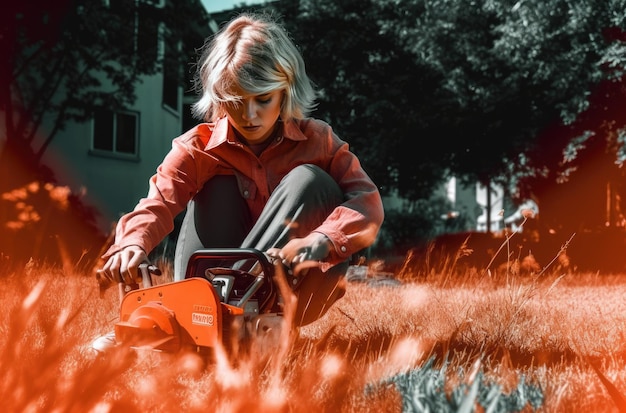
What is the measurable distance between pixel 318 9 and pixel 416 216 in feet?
23.0

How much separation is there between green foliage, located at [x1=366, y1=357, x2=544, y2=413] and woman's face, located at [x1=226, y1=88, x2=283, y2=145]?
100 cm

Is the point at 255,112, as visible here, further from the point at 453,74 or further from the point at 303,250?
the point at 453,74

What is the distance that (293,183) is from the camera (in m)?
2.16

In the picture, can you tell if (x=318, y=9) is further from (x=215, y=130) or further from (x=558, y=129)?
(x=215, y=130)

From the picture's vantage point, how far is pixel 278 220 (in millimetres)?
2156

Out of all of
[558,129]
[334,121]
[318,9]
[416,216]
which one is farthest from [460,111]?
[416,216]

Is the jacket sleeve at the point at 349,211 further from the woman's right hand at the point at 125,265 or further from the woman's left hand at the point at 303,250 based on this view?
the woman's right hand at the point at 125,265

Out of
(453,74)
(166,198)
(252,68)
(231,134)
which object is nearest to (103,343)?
(166,198)

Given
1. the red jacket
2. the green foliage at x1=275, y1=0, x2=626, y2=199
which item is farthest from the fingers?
the green foliage at x1=275, y1=0, x2=626, y2=199

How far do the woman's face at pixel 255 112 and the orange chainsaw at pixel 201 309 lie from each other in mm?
512

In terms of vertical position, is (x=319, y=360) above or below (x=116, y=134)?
below

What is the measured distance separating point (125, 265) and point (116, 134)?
12.7m

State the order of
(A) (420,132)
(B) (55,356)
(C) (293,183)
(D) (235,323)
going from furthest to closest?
(A) (420,132) → (C) (293,183) → (D) (235,323) → (B) (55,356)

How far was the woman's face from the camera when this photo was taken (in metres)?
2.22
